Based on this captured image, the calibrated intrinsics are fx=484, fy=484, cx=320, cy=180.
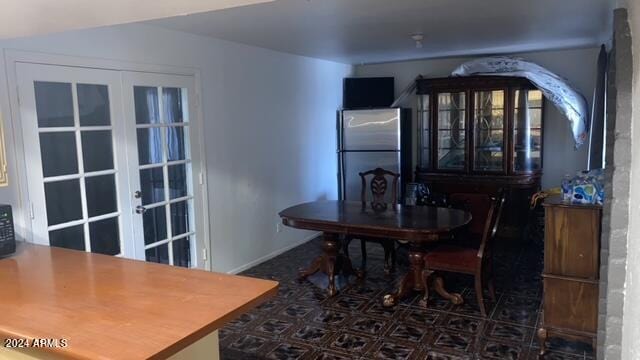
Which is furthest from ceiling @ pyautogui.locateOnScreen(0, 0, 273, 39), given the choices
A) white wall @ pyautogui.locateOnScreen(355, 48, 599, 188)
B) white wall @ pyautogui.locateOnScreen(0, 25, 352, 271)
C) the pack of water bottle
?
white wall @ pyautogui.locateOnScreen(355, 48, 599, 188)

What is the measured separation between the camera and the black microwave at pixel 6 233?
7.96 feet

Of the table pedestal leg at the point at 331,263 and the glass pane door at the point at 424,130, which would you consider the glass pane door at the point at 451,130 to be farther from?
the table pedestal leg at the point at 331,263

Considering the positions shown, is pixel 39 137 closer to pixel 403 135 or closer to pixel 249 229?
pixel 249 229

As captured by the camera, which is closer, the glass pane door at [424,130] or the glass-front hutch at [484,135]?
the glass-front hutch at [484,135]

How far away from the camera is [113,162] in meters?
3.38

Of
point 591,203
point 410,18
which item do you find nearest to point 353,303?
point 591,203

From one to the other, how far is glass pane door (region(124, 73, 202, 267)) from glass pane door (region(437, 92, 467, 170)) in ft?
9.98

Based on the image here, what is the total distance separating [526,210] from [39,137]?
4.81 metres

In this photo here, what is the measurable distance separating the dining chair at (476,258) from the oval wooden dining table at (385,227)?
0.38 ft

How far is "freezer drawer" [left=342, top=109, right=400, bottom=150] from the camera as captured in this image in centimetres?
582

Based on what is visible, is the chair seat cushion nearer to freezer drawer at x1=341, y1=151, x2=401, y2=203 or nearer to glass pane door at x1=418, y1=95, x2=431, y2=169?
freezer drawer at x1=341, y1=151, x2=401, y2=203

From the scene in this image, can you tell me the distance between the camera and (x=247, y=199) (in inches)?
188

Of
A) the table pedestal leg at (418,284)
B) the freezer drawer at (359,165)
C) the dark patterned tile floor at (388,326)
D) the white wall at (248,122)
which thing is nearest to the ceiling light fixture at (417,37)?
the white wall at (248,122)

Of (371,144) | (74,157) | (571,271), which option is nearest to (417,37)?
(371,144)
